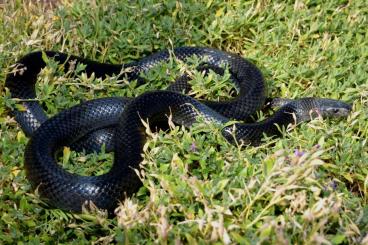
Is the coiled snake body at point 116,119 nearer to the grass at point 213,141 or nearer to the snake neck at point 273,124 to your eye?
the snake neck at point 273,124

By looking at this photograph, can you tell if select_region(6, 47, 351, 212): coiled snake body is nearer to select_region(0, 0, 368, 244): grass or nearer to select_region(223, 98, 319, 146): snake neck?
select_region(223, 98, 319, 146): snake neck

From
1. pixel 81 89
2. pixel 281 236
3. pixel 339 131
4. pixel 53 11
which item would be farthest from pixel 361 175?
pixel 53 11

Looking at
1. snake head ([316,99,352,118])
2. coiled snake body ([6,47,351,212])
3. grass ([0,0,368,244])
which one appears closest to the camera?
grass ([0,0,368,244])

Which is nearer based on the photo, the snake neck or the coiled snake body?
the coiled snake body

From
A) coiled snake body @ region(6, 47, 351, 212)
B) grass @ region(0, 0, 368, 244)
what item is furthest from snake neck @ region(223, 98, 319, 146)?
grass @ region(0, 0, 368, 244)

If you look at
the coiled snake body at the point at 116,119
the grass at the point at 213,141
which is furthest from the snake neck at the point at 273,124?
the grass at the point at 213,141

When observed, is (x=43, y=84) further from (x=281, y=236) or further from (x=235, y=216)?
(x=281, y=236)
